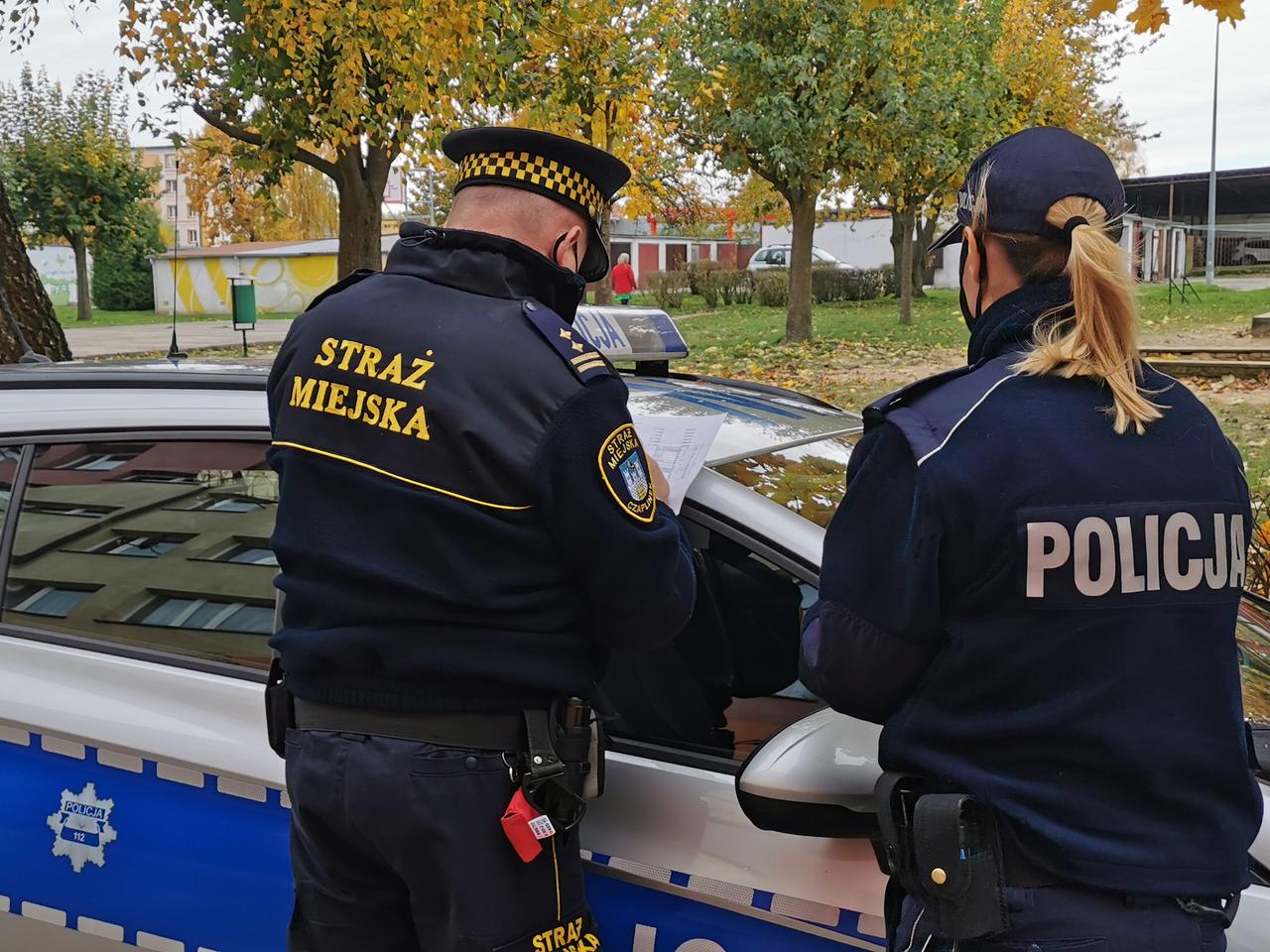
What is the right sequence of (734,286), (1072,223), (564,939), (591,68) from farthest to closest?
(734,286), (591,68), (564,939), (1072,223)

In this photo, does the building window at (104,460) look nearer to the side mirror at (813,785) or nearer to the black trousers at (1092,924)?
the side mirror at (813,785)

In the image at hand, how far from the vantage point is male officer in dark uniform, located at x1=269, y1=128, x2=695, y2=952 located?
1.69 meters

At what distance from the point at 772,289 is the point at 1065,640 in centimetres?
2842

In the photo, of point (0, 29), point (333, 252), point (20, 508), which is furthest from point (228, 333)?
point (20, 508)

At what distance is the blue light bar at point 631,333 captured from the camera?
8.63ft

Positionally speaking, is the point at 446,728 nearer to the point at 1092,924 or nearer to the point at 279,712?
the point at 279,712

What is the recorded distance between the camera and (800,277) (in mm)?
18844

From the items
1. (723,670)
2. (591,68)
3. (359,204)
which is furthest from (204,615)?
(359,204)

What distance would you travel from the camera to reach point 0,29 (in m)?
9.16

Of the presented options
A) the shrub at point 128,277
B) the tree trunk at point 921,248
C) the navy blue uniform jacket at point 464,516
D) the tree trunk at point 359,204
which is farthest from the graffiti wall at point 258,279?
the navy blue uniform jacket at point 464,516

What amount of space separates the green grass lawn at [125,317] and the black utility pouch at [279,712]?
33.0 m

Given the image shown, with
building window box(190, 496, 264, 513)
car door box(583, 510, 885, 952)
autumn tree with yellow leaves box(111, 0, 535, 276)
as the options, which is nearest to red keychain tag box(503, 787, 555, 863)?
car door box(583, 510, 885, 952)

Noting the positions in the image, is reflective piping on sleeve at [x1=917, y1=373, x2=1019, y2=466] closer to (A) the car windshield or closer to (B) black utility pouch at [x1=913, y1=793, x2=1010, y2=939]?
(B) black utility pouch at [x1=913, y1=793, x2=1010, y2=939]

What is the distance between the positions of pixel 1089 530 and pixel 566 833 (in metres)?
0.86
